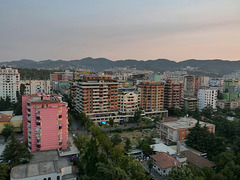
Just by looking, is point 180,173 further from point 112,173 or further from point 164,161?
point 112,173

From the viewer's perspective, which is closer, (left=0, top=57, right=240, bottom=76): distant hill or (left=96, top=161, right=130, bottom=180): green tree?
(left=96, top=161, right=130, bottom=180): green tree

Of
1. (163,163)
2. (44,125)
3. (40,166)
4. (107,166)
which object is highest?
(44,125)

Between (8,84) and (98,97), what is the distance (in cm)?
2401

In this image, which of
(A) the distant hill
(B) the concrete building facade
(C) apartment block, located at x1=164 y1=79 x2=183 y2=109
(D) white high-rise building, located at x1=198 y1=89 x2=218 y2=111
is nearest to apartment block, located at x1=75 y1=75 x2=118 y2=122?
(B) the concrete building facade

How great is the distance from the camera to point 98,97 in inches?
1178

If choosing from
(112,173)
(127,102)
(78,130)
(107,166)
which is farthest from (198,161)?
(127,102)

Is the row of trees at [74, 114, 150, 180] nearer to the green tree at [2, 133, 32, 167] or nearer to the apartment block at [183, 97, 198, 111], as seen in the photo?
the green tree at [2, 133, 32, 167]

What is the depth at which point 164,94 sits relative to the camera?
3800 cm

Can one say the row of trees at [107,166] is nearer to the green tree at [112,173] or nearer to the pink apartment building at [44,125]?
the green tree at [112,173]

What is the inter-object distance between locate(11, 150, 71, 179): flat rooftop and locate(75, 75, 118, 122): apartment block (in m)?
14.3

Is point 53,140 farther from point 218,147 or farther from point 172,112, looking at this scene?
point 172,112

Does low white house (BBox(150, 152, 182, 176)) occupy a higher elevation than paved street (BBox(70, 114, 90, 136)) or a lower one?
higher

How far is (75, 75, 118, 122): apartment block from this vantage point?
29419mm

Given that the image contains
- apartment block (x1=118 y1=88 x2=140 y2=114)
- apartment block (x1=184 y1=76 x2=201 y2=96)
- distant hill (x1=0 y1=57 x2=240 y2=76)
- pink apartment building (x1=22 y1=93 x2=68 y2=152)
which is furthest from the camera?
distant hill (x1=0 y1=57 x2=240 y2=76)
